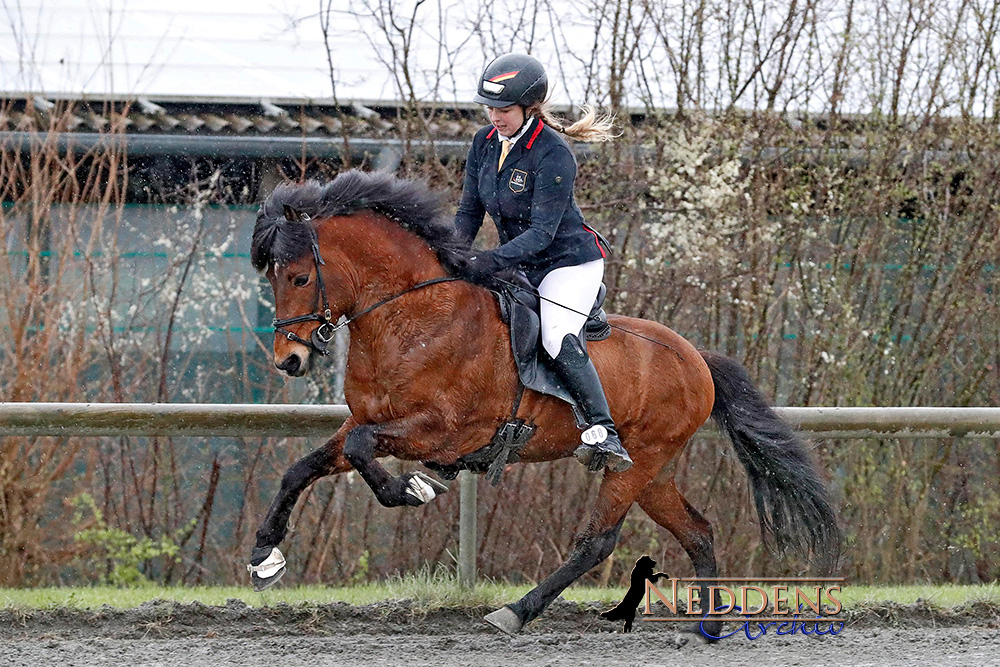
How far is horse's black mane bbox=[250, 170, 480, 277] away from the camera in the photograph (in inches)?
174

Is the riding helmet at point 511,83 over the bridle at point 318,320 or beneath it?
over

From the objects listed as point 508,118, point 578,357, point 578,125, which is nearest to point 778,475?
point 578,357

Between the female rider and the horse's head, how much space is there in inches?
26.4

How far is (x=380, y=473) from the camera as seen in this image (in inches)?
173

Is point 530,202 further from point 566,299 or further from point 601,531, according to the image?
point 601,531

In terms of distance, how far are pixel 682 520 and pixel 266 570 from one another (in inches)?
84.5

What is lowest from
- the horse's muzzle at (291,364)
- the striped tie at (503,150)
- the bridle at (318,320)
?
the horse's muzzle at (291,364)

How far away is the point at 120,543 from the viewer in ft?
27.2

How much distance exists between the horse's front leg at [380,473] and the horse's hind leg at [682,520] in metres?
1.35

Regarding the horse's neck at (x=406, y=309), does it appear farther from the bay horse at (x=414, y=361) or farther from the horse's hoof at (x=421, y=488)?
the horse's hoof at (x=421, y=488)

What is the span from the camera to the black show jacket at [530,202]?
468 cm

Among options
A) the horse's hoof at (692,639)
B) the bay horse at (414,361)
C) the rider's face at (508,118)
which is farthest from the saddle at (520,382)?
the horse's hoof at (692,639)

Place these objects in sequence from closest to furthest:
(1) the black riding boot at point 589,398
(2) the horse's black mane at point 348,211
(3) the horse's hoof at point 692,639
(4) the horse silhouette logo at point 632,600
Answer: (2) the horse's black mane at point 348,211 → (1) the black riding boot at point 589,398 → (3) the horse's hoof at point 692,639 → (4) the horse silhouette logo at point 632,600

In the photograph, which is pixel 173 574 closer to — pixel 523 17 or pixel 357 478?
pixel 357 478
